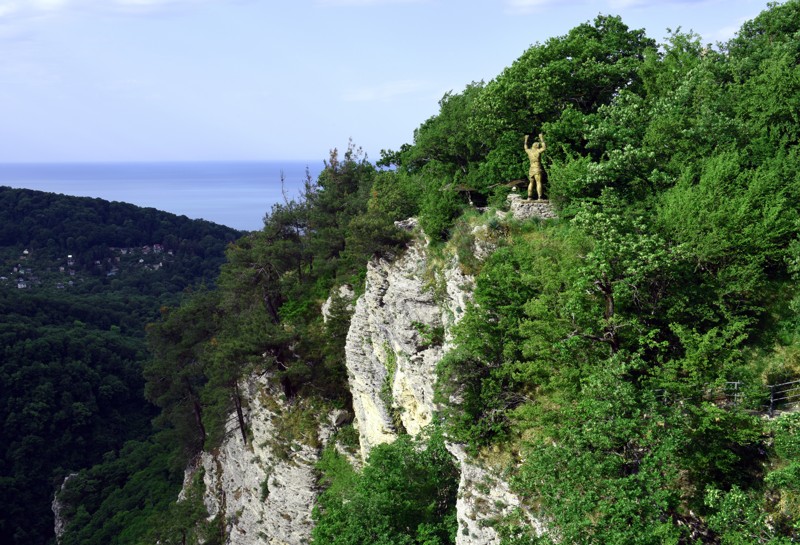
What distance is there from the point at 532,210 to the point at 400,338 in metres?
6.52

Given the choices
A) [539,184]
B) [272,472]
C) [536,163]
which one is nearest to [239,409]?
[272,472]

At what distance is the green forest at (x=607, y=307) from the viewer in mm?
11578

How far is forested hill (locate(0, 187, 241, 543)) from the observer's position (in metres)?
56.0

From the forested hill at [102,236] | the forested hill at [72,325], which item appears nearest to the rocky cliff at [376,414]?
the forested hill at [72,325]

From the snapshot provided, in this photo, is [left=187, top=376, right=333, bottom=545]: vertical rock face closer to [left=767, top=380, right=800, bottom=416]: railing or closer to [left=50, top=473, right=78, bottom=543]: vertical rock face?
[left=767, top=380, right=800, bottom=416]: railing

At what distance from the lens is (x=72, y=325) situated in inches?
2879

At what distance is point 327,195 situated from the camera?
35.3 meters

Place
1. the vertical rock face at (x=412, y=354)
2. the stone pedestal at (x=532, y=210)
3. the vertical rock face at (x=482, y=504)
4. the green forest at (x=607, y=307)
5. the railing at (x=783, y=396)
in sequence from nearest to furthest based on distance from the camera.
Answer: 1. the green forest at (x=607, y=307)
2. the railing at (x=783, y=396)
3. the vertical rock face at (x=482, y=504)
4. the vertical rock face at (x=412, y=354)
5. the stone pedestal at (x=532, y=210)

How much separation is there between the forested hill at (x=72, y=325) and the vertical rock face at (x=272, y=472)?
1447cm

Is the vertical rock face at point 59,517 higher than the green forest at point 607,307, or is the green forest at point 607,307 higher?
the green forest at point 607,307

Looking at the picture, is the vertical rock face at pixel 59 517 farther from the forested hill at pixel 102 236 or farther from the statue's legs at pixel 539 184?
the forested hill at pixel 102 236

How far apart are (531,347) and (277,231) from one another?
76.2 feet

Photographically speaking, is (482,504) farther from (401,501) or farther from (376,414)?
(376,414)

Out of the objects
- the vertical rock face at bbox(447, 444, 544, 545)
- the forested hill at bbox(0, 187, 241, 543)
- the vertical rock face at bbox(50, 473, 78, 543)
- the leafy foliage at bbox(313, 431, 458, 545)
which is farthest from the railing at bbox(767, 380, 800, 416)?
the vertical rock face at bbox(50, 473, 78, 543)
